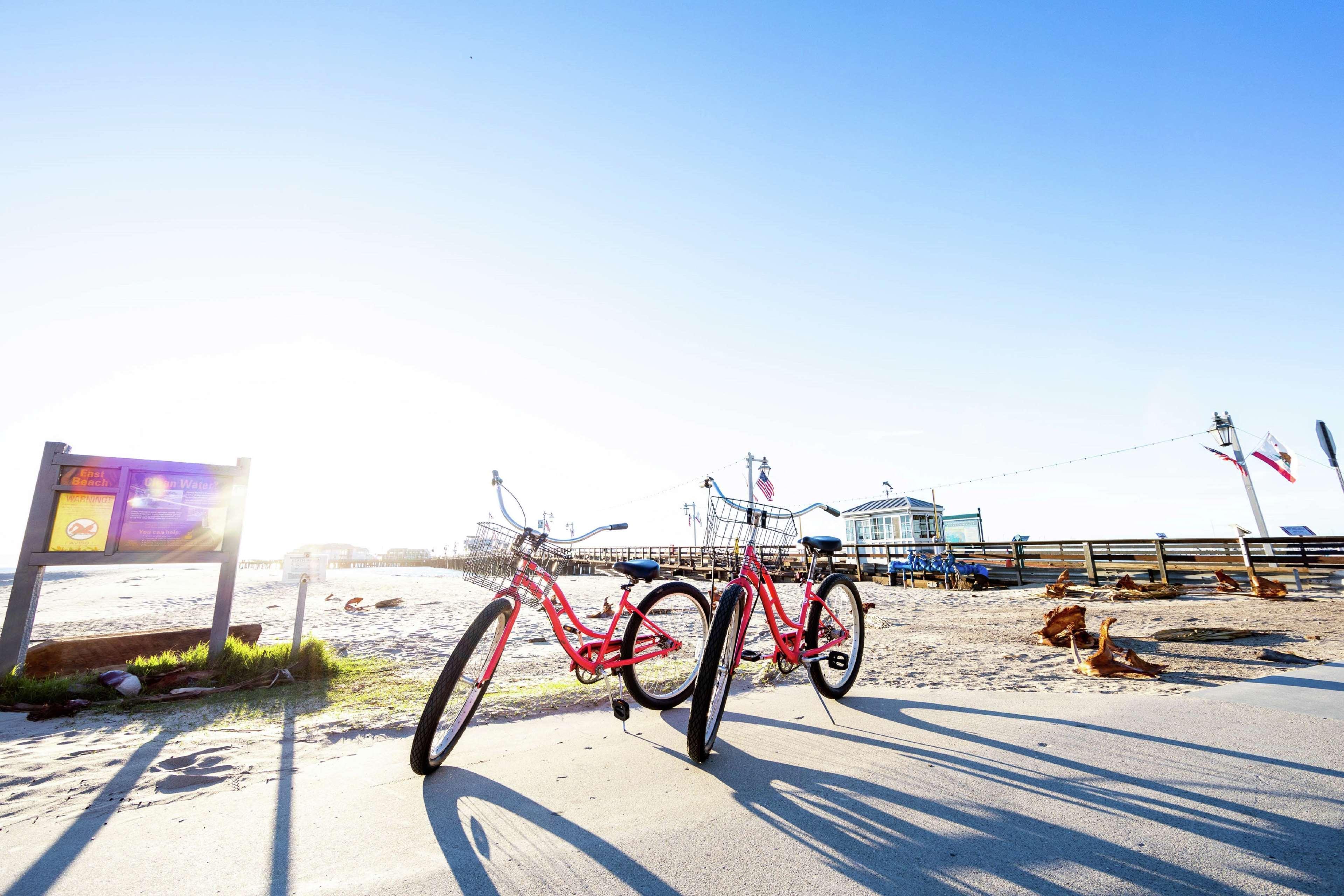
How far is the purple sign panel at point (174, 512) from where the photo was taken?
17.3ft

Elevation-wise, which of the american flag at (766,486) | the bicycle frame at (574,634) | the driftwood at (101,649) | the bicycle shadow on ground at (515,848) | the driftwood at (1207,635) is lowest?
the bicycle shadow on ground at (515,848)

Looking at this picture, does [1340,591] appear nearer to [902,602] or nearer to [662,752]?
[902,602]

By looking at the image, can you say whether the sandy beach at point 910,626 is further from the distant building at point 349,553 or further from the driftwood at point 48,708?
the distant building at point 349,553

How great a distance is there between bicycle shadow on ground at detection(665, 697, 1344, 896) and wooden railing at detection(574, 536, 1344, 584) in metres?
5.27

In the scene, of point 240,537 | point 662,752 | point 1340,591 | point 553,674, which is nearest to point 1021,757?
point 662,752

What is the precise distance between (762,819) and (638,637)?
1566 millimetres

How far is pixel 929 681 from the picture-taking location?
4.61 meters

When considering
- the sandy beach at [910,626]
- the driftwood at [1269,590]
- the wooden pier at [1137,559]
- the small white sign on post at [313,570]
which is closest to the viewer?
the sandy beach at [910,626]

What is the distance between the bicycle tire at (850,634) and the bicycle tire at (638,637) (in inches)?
27.9

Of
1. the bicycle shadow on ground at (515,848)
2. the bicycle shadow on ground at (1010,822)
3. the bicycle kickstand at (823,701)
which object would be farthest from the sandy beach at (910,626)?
the bicycle shadow on ground at (515,848)

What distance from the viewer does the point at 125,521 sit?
523 cm

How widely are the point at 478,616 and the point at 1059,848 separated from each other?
2.55 meters

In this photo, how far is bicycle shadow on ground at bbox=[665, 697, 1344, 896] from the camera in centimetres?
179

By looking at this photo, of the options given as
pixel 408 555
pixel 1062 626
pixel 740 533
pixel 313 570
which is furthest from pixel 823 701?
pixel 408 555
